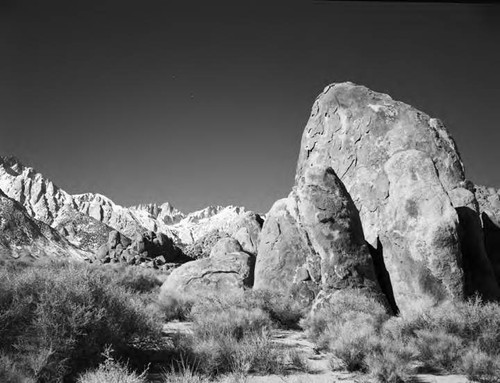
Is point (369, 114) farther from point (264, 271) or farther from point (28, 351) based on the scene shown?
point (28, 351)

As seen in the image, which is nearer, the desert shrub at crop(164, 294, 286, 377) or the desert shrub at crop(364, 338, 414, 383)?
the desert shrub at crop(364, 338, 414, 383)

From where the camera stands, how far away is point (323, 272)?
476 inches

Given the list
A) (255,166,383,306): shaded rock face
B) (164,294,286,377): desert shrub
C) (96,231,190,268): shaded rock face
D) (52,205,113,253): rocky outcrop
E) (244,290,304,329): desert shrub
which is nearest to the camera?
Answer: (164,294,286,377): desert shrub

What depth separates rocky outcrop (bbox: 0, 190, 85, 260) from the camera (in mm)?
78750

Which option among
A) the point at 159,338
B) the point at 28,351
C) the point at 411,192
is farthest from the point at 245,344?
the point at 411,192

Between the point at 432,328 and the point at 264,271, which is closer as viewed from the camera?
the point at 432,328

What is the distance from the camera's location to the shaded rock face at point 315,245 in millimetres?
11961

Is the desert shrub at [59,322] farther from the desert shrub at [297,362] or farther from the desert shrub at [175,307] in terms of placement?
the desert shrub at [175,307]

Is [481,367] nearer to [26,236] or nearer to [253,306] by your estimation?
[253,306]

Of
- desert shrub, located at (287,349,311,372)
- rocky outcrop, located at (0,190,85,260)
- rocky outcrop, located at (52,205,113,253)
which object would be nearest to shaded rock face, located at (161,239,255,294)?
desert shrub, located at (287,349,311,372)

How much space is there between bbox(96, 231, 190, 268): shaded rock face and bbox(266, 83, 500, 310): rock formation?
102 ft

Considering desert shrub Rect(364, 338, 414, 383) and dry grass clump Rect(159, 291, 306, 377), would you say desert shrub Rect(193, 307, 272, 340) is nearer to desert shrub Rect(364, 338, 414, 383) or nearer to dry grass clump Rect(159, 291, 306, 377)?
dry grass clump Rect(159, 291, 306, 377)

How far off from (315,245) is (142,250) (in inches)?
1599

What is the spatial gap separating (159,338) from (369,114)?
16.3 metres
